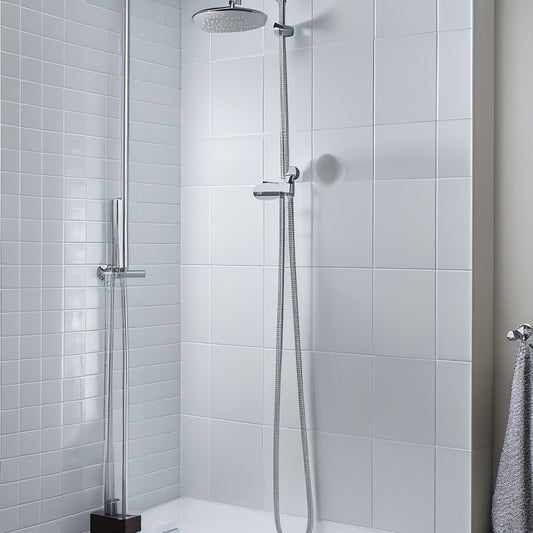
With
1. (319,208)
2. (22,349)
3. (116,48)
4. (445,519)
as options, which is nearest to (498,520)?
(445,519)

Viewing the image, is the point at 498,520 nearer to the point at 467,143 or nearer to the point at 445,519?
the point at 445,519

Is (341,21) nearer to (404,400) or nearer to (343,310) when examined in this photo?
(343,310)

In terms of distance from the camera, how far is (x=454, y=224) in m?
1.95

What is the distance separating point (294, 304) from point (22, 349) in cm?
69

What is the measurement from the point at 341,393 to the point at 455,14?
98cm

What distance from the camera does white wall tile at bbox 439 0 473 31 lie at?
1929 millimetres

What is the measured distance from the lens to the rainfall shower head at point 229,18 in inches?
76.0

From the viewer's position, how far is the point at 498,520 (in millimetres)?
1944

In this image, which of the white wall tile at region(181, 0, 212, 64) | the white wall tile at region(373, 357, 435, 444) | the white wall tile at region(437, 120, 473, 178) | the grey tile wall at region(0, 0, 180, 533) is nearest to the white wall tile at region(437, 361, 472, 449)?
the white wall tile at region(373, 357, 435, 444)

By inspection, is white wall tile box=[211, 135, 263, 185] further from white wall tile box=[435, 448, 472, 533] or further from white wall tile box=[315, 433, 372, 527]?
white wall tile box=[435, 448, 472, 533]

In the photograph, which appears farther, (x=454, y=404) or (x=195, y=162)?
(x=195, y=162)

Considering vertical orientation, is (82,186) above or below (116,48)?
below

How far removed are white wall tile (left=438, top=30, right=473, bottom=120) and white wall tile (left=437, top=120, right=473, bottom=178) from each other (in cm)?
2

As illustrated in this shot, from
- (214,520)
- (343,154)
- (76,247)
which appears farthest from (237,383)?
(343,154)
